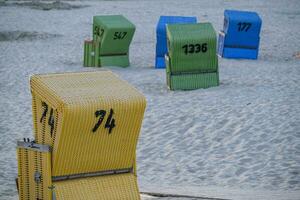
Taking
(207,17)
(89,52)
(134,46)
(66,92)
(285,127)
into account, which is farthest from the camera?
(207,17)

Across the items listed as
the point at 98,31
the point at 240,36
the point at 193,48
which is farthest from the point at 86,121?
the point at 240,36

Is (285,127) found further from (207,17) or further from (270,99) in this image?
(207,17)

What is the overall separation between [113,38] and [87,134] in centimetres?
1389

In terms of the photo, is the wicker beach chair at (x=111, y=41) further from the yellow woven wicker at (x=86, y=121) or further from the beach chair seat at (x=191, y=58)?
the yellow woven wicker at (x=86, y=121)

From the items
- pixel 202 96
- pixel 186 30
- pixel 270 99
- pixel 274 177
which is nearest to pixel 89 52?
pixel 186 30

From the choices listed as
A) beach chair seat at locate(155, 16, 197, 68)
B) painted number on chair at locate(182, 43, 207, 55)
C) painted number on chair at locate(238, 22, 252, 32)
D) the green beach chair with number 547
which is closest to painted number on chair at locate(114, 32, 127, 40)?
the green beach chair with number 547

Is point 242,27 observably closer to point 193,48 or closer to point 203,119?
point 193,48

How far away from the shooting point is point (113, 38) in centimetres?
2139

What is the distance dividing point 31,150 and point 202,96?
30.7 feet

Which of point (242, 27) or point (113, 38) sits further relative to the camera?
point (242, 27)

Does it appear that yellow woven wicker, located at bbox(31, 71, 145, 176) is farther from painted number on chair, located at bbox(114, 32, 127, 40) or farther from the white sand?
painted number on chair, located at bbox(114, 32, 127, 40)

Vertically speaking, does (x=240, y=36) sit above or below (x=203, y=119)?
below

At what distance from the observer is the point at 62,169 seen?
7812 millimetres

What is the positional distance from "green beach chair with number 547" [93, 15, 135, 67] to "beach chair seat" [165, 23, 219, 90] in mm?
3308
